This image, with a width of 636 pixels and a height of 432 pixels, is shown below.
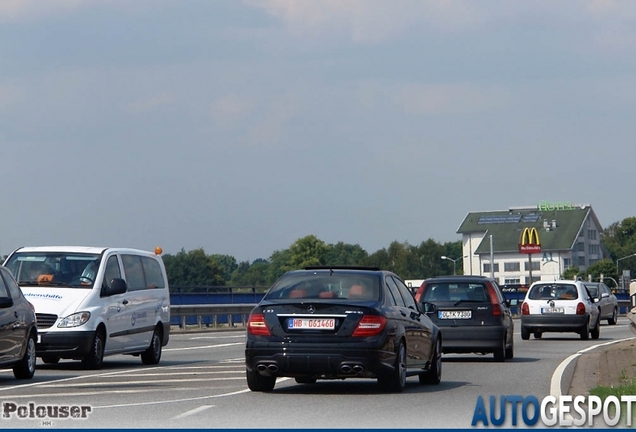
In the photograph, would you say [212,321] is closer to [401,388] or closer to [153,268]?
[153,268]

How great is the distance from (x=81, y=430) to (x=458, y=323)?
13.3 metres

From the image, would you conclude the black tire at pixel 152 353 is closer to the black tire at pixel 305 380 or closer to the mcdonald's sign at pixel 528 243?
the black tire at pixel 305 380

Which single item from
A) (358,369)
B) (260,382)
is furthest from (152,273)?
(358,369)

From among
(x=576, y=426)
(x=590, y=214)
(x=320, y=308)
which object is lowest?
(x=576, y=426)

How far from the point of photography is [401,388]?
15.3 m

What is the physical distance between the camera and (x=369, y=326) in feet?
48.3

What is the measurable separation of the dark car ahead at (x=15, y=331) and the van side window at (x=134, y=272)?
3892 millimetres

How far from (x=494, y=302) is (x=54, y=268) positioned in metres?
7.74

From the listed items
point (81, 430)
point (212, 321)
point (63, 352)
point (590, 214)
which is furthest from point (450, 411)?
point (590, 214)

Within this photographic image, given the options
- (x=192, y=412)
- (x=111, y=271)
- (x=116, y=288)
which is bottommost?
(x=192, y=412)

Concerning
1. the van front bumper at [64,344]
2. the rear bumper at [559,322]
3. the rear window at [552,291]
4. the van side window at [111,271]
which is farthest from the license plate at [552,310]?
the van front bumper at [64,344]

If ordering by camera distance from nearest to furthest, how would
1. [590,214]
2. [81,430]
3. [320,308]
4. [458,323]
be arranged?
[81,430] → [320,308] → [458,323] → [590,214]

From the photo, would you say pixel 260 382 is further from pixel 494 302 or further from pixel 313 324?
pixel 494 302

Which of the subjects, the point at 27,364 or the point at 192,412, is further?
the point at 27,364
